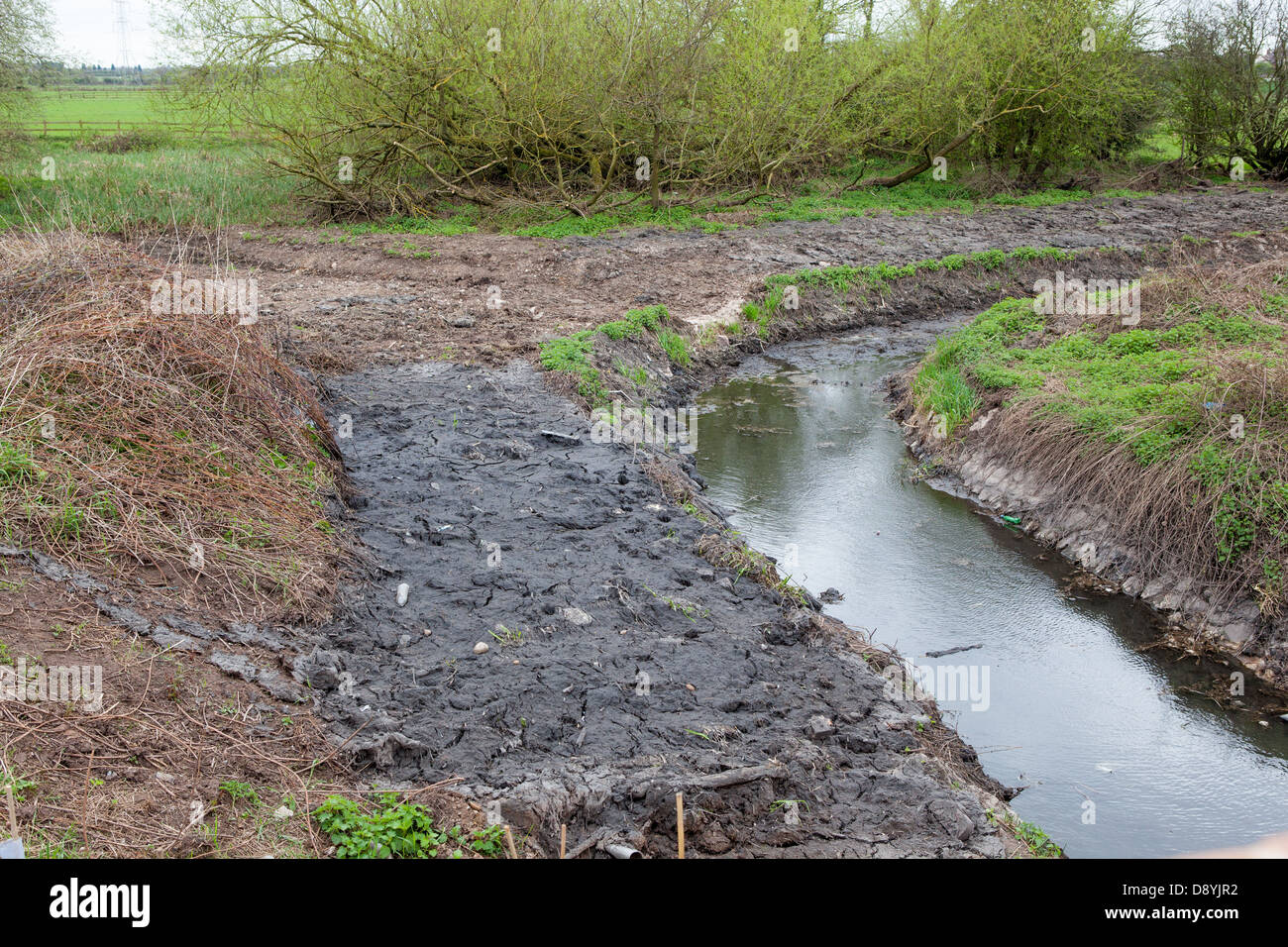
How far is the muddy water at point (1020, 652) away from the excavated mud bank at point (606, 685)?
64 centimetres

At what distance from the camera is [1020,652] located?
660cm

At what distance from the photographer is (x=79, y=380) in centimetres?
588

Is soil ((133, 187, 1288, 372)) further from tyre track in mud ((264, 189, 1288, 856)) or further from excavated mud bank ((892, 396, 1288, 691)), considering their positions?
excavated mud bank ((892, 396, 1288, 691))

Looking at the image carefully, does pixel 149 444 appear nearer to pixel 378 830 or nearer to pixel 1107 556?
pixel 378 830

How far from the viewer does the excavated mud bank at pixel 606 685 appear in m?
4.11

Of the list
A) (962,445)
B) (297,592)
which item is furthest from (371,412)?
(962,445)

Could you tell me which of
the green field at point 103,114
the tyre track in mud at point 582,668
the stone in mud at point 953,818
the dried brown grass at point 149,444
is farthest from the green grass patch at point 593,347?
the green field at point 103,114

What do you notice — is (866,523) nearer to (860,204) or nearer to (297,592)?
(297,592)

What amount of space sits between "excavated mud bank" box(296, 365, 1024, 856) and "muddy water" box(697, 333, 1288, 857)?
0.64 m

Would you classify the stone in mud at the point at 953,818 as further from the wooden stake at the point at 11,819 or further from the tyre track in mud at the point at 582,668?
the wooden stake at the point at 11,819

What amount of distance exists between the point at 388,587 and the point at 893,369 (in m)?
8.97

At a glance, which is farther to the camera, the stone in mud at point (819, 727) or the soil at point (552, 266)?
the soil at point (552, 266)

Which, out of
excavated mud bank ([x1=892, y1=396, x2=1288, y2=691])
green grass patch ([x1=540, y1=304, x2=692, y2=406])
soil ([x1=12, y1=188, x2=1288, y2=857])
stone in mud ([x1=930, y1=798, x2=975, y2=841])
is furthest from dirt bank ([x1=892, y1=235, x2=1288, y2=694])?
green grass patch ([x1=540, y1=304, x2=692, y2=406])

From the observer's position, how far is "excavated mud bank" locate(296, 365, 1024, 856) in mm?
4109
